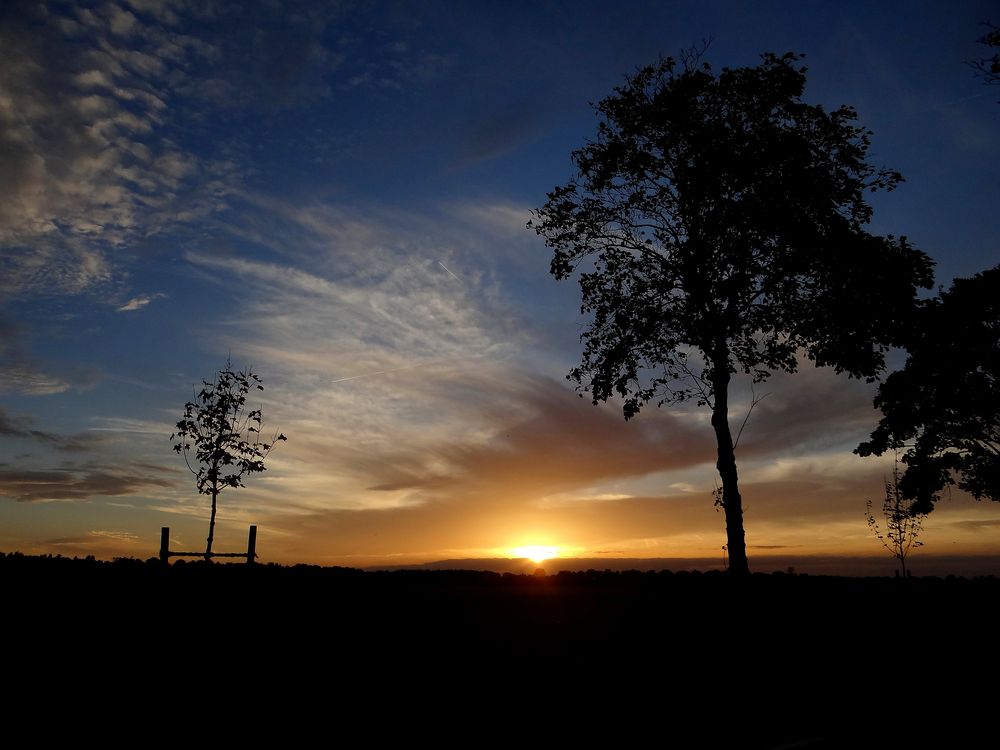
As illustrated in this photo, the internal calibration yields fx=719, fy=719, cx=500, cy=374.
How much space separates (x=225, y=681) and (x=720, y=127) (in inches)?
926

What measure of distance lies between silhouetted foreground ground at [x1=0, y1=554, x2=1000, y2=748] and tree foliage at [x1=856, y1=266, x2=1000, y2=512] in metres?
17.3

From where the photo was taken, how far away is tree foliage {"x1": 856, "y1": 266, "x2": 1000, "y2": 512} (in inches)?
1254

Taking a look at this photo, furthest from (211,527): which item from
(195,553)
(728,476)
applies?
(728,476)

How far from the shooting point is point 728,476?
80.0ft

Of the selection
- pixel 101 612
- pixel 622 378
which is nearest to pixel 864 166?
pixel 622 378

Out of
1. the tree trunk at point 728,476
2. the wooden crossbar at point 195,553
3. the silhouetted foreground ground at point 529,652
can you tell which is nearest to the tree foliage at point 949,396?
the tree trunk at point 728,476

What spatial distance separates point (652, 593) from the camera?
17.5 m

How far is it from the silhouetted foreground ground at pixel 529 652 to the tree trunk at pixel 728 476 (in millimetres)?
5733

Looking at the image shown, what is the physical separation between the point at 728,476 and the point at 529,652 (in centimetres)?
1395

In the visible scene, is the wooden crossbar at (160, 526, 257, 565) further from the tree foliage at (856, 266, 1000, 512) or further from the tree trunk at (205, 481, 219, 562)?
the tree foliage at (856, 266, 1000, 512)

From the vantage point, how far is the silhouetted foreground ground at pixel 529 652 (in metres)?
9.80

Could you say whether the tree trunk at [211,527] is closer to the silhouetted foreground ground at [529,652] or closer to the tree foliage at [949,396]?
the silhouetted foreground ground at [529,652]

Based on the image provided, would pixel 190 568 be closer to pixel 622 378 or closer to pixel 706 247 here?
pixel 622 378

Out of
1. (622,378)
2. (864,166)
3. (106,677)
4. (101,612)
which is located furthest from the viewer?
(622,378)
